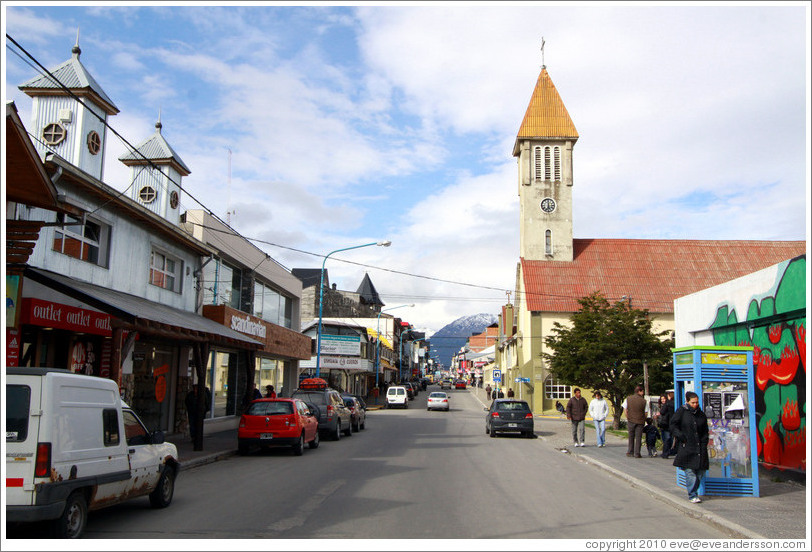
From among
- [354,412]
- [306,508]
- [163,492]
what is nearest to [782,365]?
[306,508]

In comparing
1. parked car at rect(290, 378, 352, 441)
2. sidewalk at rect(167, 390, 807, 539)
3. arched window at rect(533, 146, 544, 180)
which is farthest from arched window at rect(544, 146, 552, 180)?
sidewalk at rect(167, 390, 807, 539)

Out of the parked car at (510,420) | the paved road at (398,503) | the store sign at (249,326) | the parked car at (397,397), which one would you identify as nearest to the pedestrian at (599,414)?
the paved road at (398,503)

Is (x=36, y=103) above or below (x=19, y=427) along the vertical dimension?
above

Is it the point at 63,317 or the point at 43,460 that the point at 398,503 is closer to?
the point at 43,460

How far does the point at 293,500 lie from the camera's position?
33.9 feet

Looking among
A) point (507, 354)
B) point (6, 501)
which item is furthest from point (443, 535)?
point (507, 354)

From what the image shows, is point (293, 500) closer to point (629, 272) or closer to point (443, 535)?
point (443, 535)

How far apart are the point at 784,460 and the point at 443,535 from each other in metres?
8.91

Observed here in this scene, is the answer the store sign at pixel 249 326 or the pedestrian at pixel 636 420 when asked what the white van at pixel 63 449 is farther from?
the store sign at pixel 249 326

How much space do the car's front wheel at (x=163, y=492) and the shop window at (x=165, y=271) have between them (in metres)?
11.0

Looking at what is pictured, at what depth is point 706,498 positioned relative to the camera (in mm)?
10758

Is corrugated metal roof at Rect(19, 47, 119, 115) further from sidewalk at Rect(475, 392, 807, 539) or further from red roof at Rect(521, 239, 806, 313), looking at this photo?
red roof at Rect(521, 239, 806, 313)

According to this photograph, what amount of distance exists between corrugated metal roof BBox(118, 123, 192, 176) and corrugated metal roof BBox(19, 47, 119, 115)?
4298mm

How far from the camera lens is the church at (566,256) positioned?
50688 mm
